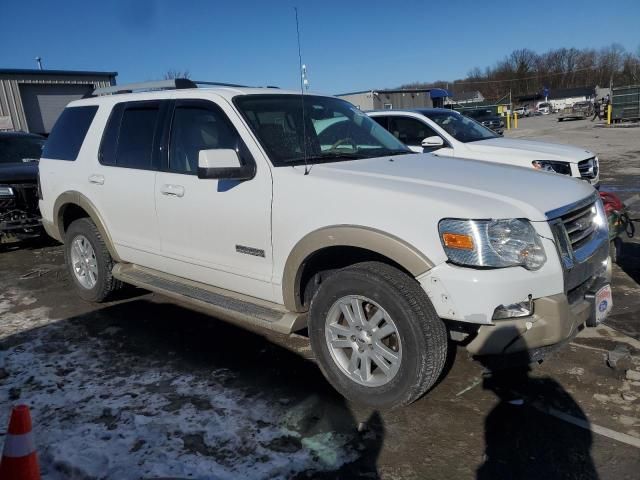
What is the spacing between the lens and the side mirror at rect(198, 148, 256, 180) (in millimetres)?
3389

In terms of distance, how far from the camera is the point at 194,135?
4.12m

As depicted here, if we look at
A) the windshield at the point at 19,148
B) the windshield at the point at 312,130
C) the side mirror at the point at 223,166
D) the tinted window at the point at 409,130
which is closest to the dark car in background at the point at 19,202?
the windshield at the point at 19,148

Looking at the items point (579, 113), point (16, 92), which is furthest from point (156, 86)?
point (579, 113)

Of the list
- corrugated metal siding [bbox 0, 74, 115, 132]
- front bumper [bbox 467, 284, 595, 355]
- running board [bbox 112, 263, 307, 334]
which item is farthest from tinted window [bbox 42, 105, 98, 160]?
corrugated metal siding [bbox 0, 74, 115, 132]

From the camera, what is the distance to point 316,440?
2936 millimetres

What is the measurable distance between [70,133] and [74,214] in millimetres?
829

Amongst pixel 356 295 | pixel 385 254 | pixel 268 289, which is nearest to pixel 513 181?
pixel 385 254

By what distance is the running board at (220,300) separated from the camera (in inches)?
138

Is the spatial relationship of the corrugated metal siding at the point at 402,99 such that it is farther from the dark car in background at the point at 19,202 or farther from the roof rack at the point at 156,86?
the roof rack at the point at 156,86

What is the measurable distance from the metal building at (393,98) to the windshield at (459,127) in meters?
21.1

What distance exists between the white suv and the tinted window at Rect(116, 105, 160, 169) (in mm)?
18

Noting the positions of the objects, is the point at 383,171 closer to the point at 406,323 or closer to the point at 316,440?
the point at 406,323

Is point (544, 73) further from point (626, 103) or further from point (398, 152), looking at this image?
point (398, 152)

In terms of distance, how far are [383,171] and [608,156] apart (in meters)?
16.5
